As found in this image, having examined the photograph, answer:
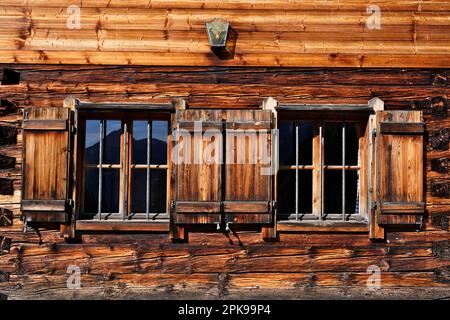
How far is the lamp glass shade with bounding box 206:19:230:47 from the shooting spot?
545 cm

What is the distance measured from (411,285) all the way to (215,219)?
7.39 ft

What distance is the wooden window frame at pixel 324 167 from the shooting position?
5.56m

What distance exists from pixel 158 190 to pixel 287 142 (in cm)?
155

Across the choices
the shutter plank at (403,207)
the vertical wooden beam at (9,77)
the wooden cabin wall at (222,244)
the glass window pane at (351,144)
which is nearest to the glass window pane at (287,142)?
the wooden cabin wall at (222,244)

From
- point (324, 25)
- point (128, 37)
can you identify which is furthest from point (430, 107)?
point (128, 37)

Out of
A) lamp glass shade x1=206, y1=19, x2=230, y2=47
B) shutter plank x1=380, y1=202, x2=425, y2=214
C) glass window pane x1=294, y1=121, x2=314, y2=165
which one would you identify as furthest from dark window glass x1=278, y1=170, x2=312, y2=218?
lamp glass shade x1=206, y1=19, x2=230, y2=47

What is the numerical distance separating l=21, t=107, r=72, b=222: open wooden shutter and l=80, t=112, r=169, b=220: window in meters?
0.27

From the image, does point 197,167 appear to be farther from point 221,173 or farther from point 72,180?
point 72,180

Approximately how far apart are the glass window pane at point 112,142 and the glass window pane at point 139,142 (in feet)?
0.58

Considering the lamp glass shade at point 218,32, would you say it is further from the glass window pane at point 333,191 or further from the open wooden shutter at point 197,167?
the glass window pane at point 333,191

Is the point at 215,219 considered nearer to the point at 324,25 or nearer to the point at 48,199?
the point at 48,199

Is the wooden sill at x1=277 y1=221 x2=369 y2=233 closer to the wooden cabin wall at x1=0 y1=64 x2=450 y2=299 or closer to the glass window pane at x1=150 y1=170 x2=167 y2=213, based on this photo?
the wooden cabin wall at x1=0 y1=64 x2=450 y2=299

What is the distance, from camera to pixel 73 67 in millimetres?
5523

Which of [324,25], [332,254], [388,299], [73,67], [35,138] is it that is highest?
[324,25]
